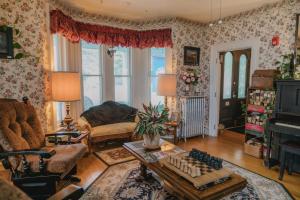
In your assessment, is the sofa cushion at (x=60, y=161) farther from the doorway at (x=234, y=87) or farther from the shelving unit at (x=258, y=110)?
the doorway at (x=234, y=87)

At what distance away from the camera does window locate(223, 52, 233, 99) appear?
5.39m

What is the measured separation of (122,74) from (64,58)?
136 centimetres

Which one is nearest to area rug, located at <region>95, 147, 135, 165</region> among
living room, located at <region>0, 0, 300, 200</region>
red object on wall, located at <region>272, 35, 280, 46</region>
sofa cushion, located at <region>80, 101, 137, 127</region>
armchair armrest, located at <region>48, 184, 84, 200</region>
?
living room, located at <region>0, 0, 300, 200</region>

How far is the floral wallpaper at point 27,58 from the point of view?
2507 millimetres

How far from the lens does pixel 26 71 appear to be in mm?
2715

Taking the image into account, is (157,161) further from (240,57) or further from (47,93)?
(240,57)

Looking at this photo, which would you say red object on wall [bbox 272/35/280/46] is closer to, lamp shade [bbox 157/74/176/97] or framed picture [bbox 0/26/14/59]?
lamp shade [bbox 157/74/176/97]

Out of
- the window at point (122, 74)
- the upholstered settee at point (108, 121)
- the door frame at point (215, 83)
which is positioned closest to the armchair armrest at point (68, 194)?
the upholstered settee at point (108, 121)

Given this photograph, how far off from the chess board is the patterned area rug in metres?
0.61

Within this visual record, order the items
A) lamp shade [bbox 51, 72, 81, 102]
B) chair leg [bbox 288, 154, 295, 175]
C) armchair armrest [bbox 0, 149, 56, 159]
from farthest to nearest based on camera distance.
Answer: lamp shade [bbox 51, 72, 81, 102] → chair leg [bbox 288, 154, 295, 175] → armchair armrest [bbox 0, 149, 56, 159]

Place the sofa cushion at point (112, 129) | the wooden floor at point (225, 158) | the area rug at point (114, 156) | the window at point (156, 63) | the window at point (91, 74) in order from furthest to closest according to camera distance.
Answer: the window at point (156, 63) < the window at point (91, 74) < the sofa cushion at point (112, 129) < the area rug at point (114, 156) < the wooden floor at point (225, 158)

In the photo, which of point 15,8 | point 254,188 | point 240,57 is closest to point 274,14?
point 240,57

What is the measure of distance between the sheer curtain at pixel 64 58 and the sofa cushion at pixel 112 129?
649mm

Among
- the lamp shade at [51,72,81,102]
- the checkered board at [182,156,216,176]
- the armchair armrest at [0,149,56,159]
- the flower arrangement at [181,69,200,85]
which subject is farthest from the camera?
the flower arrangement at [181,69,200,85]
